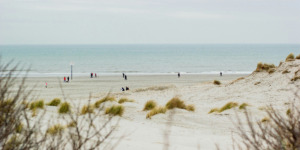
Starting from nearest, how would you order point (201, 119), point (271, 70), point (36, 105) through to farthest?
point (201, 119) → point (36, 105) → point (271, 70)

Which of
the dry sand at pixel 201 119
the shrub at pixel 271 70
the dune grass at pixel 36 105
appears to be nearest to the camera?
the dry sand at pixel 201 119

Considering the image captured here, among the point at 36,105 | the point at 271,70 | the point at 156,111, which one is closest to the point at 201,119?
the point at 156,111

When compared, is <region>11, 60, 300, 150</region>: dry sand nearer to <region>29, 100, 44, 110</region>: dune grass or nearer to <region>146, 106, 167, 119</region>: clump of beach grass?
<region>146, 106, 167, 119</region>: clump of beach grass

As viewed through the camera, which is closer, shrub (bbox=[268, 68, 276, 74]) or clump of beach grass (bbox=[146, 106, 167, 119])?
clump of beach grass (bbox=[146, 106, 167, 119])

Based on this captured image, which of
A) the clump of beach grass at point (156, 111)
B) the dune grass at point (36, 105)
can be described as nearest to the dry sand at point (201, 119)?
the clump of beach grass at point (156, 111)

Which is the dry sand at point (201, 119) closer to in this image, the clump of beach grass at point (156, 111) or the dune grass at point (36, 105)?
the clump of beach grass at point (156, 111)

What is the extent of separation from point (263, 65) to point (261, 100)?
8.13 m

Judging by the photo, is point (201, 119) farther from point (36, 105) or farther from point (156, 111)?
point (36, 105)

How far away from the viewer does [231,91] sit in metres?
24.2

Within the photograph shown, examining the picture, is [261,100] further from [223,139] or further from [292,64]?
[223,139]

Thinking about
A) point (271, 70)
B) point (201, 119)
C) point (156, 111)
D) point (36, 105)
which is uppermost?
point (271, 70)

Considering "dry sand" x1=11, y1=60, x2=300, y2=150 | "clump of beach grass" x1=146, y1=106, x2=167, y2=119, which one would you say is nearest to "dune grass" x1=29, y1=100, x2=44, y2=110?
"dry sand" x1=11, y1=60, x2=300, y2=150

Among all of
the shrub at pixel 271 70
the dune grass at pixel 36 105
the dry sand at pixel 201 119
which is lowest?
the dry sand at pixel 201 119

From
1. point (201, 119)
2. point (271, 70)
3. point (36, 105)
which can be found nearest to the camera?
point (201, 119)
